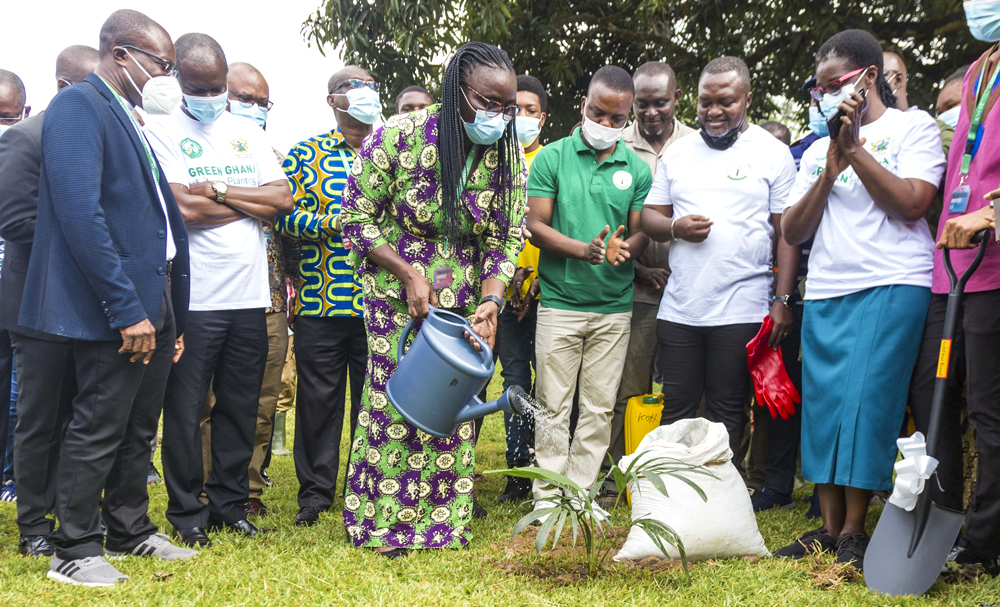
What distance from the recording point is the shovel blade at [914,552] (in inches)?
114

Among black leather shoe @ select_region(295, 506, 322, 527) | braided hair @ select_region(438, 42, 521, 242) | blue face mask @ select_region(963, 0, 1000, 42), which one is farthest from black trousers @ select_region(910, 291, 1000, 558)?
black leather shoe @ select_region(295, 506, 322, 527)

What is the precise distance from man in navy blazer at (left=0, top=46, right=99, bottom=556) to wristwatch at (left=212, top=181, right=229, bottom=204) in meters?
0.73

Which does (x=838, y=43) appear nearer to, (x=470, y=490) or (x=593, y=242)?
(x=593, y=242)

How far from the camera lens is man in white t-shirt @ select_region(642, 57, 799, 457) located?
3.97 m

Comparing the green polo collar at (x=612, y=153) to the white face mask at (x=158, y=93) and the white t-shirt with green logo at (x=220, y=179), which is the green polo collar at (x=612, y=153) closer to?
the white t-shirt with green logo at (x=220, y=179)

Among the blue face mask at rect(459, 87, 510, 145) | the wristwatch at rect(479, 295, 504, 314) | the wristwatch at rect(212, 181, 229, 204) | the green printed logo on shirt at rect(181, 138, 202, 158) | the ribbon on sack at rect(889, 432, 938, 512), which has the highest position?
the blue face mask at rect(459, 87, 510, 145)

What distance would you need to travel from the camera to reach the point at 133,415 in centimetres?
335

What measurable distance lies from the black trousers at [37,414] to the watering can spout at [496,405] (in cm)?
160

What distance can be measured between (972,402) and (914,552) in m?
0.60

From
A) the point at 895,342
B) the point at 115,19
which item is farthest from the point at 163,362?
the point at 895,342

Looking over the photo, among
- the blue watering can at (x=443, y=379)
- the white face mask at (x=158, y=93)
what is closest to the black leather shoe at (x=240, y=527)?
the blue watering can at (x=443, y=379)

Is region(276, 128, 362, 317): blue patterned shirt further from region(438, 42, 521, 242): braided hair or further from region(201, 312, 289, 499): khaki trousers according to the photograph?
region(438, 42, 521, 242): braided hair

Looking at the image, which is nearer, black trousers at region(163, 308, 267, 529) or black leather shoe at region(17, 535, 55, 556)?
black leather shoe at region(17, 535, 55, 556)

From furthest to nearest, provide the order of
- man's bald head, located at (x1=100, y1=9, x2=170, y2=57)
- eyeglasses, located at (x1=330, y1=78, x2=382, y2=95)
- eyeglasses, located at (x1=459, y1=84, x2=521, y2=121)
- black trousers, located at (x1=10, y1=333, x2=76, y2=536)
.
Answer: eyeglasses, located at (x1=330, y1=78, x2=382, y2=95) < eyeglasses, located at (x1=459, y1=84, x2=521, y2=121) < black trousers, located at (x1=10, y1=333, x2=76, y2=536) < man's bald head, located at (x1=100, y1=9, x2=170, y2=57)
